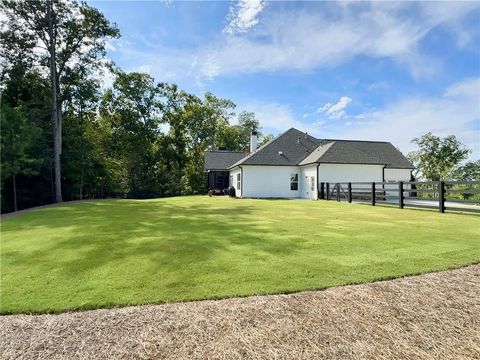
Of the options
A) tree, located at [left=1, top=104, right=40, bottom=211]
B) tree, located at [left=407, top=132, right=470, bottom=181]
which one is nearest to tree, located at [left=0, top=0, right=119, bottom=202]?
tree, located at [left=1, top=104, right=40, bottom=211]

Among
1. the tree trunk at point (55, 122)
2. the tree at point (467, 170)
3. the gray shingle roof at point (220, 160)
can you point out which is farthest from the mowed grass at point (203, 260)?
the tree at point (467, 170)

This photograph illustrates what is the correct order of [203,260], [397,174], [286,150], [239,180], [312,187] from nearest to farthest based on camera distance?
[203,260]
[312,187]
[397,174]
[239,180]
[286,150]

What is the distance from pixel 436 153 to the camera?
4178cm

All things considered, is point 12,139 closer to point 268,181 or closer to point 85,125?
point 85,125

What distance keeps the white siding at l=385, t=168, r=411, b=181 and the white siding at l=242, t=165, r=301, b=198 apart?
26.0ft

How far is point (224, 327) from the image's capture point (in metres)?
2.90

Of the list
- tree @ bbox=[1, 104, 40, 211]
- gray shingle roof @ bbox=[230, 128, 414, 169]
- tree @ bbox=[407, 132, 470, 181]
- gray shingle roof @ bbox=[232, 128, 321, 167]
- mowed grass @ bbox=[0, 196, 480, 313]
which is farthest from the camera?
tree @ bbox=[407, 132, 470, 181]

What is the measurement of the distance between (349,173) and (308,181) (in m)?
3.26

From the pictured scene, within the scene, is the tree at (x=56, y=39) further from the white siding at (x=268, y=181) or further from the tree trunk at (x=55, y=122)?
the white siding at (x=268, y=181)

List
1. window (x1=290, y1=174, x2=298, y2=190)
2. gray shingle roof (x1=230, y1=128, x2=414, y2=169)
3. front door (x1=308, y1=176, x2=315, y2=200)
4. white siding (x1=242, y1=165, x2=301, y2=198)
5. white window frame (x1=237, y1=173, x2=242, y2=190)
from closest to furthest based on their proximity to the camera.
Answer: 1. front door (x1=308, y1=176, x2=315, y2=200)
2. gray shingle roof (x1=230, y1=128, x2=414, y2=169)
3. white siding (x1=242, y1=165, x2=301, y2=198)
4. window (x1=290, y1=174, x2=298, y2=190)
5. white window frame (x1=237, y1=173, x2=242, y2=190)

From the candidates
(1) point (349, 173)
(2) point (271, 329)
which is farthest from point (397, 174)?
(2) point (271, 329)

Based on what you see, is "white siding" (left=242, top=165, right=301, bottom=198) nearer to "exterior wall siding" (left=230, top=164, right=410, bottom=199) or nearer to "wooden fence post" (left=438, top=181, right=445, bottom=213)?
"exterior wall siding" (left=230, top=164, right=410, bottom=199)

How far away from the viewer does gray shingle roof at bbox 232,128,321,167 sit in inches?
957

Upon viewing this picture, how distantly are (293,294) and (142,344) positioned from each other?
1.85 metres
